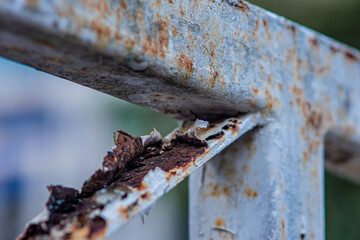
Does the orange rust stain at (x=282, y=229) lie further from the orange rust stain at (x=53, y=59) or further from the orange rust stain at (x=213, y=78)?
the orange rust stain at (x=53, y=59)

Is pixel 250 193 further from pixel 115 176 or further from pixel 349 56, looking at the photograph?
pixel 349 56

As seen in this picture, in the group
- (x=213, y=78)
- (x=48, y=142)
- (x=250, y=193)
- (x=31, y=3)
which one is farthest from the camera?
(x=48, y=142)

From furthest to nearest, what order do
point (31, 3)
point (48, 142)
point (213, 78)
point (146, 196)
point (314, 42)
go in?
1. point (48, 142)
2. point (314, 42)
3. point (213, 78)
4. point (146, 196)
5. point (31, 3)

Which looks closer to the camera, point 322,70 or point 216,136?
point 216,136

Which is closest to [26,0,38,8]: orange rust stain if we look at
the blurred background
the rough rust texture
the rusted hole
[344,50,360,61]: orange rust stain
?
the rough rust texture

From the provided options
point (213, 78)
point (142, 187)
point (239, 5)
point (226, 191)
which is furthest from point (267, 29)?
point (142, 187)

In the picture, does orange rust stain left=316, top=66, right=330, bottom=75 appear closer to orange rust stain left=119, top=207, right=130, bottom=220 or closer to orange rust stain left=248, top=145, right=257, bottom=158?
orange rust stain left=248, top=145, right=257, bottom=158

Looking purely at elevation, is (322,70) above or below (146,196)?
above
